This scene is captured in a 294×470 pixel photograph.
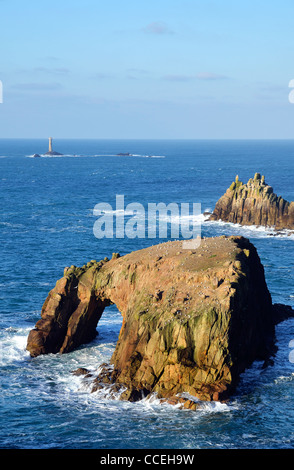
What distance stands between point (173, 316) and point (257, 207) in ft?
219

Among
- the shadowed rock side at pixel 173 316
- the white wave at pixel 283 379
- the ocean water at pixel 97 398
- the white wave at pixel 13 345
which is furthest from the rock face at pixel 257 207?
the white wave at pixel 283 379

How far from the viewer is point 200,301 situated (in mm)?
40594

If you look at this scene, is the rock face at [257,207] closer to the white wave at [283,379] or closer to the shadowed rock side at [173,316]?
the shadowed rock side at [173,316]

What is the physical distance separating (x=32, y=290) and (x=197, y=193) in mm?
91751

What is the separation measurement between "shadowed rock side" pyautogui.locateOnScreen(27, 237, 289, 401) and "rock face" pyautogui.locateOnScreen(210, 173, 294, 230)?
51.5 m

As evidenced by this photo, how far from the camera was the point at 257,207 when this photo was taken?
340 feet

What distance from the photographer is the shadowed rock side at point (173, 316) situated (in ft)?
127

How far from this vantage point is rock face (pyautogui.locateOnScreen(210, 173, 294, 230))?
102125 mm

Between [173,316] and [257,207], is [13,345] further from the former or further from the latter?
[257,207]

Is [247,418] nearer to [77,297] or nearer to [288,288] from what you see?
[77,297]

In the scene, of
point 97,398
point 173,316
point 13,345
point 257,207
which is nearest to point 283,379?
point 173,316

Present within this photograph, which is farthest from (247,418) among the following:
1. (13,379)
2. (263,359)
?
(13,379)

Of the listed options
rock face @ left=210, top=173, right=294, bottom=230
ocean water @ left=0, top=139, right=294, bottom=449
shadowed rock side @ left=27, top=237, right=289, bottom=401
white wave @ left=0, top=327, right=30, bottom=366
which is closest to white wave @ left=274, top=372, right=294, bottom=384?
ocean water @ left=0, top=139, right=294, bottom=449

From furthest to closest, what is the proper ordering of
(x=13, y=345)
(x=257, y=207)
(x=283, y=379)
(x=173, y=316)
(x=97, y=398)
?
(x=257, y=207) → (x=13, y=345) → (x=283, y=379) → (x=173, y=316) → (x=97, y=398)
